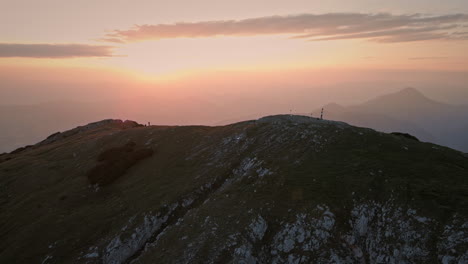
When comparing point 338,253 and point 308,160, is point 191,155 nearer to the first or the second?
point 308,160

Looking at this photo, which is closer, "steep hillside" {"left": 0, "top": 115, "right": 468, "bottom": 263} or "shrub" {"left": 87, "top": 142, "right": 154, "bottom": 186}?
"steep hillside" {"left": 0, "top": 115, "right": 468, "bottom": 263}

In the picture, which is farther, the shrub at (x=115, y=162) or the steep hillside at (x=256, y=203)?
the shrub at (x=115, y=162)

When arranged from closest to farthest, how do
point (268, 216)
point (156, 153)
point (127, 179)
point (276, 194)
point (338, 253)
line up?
point (338, 253) → point (268, 216) → point (276, 194) → point (127, 179) → point (156, 153)

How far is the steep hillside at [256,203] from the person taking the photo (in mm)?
23984

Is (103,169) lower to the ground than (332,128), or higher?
lower

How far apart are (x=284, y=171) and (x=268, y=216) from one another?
6.99m

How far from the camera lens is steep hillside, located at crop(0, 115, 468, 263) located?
24.0m

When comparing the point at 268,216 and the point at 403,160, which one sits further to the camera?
the point at 403,160

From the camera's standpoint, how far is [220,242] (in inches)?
989

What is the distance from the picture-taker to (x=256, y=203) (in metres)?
28.6

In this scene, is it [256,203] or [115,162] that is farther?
[115,162]

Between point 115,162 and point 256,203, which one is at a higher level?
point 256,203

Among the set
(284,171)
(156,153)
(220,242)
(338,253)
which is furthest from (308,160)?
(156,153)

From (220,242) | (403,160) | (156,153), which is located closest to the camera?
(220,242)
